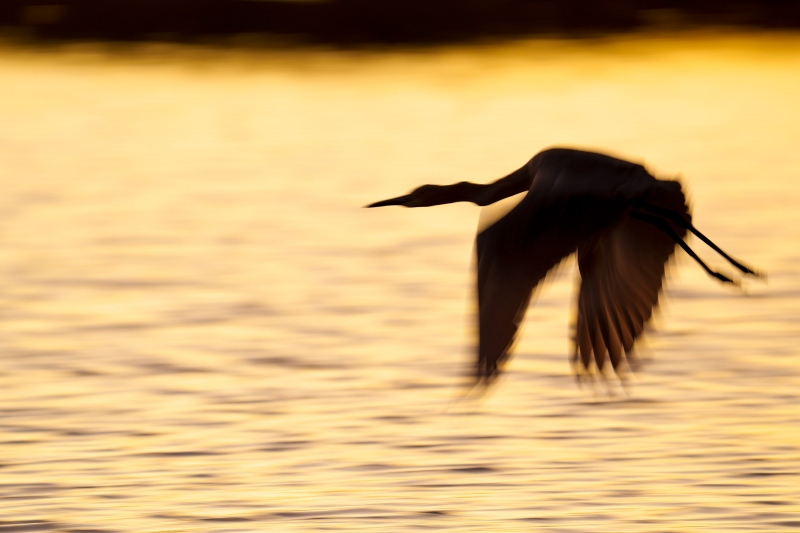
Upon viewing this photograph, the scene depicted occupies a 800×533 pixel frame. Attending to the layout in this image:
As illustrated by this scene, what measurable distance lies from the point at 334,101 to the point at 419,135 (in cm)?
299

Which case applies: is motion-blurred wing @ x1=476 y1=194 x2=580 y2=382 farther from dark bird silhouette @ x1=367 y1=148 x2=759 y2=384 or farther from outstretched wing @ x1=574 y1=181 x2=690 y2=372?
outstretched wing @ x1=574 y1=181 x2=690 y2=372

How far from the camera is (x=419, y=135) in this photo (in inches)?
724

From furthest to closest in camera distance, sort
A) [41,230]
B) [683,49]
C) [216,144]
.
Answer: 1. [683,49]
2. [216,144]
3. [41,230]

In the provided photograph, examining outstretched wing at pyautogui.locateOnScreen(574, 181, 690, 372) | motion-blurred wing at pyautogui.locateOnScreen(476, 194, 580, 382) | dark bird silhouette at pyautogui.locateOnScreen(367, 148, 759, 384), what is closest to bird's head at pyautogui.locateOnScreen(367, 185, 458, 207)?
dark bird silhouette at pyautogui.locateOnScreen(367, 148, 759, 384)

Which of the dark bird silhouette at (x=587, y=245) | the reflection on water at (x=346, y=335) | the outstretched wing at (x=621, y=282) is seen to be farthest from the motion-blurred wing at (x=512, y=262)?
the reflection on water at (x=346, y=335)

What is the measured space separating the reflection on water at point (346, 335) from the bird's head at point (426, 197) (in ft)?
3.56

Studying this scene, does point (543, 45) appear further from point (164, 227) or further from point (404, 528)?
point (404, 528)

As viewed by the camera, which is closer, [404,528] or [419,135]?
[404,528]

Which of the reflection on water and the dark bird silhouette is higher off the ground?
the dark bird silhouette

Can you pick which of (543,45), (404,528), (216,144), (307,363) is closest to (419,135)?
(216,144)

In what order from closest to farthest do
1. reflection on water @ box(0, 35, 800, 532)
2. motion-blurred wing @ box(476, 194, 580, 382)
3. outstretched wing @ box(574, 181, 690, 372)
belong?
motion-blurred wing @ box(476, 194, 580, 382) → outstretched wing @ box(574, 181, 690, 372) → reflection on water @ box(0, 35, 800, 532)

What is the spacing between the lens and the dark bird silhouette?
5039 mm

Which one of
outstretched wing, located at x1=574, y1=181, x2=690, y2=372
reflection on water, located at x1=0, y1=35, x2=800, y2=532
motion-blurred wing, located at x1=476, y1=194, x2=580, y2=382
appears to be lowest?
reflection on water, located at x1=0, y1=35, x2=800, y2=532

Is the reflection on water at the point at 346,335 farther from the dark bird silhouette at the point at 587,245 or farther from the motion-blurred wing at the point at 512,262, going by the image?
the motion-blurred wing at the point at 512,262
